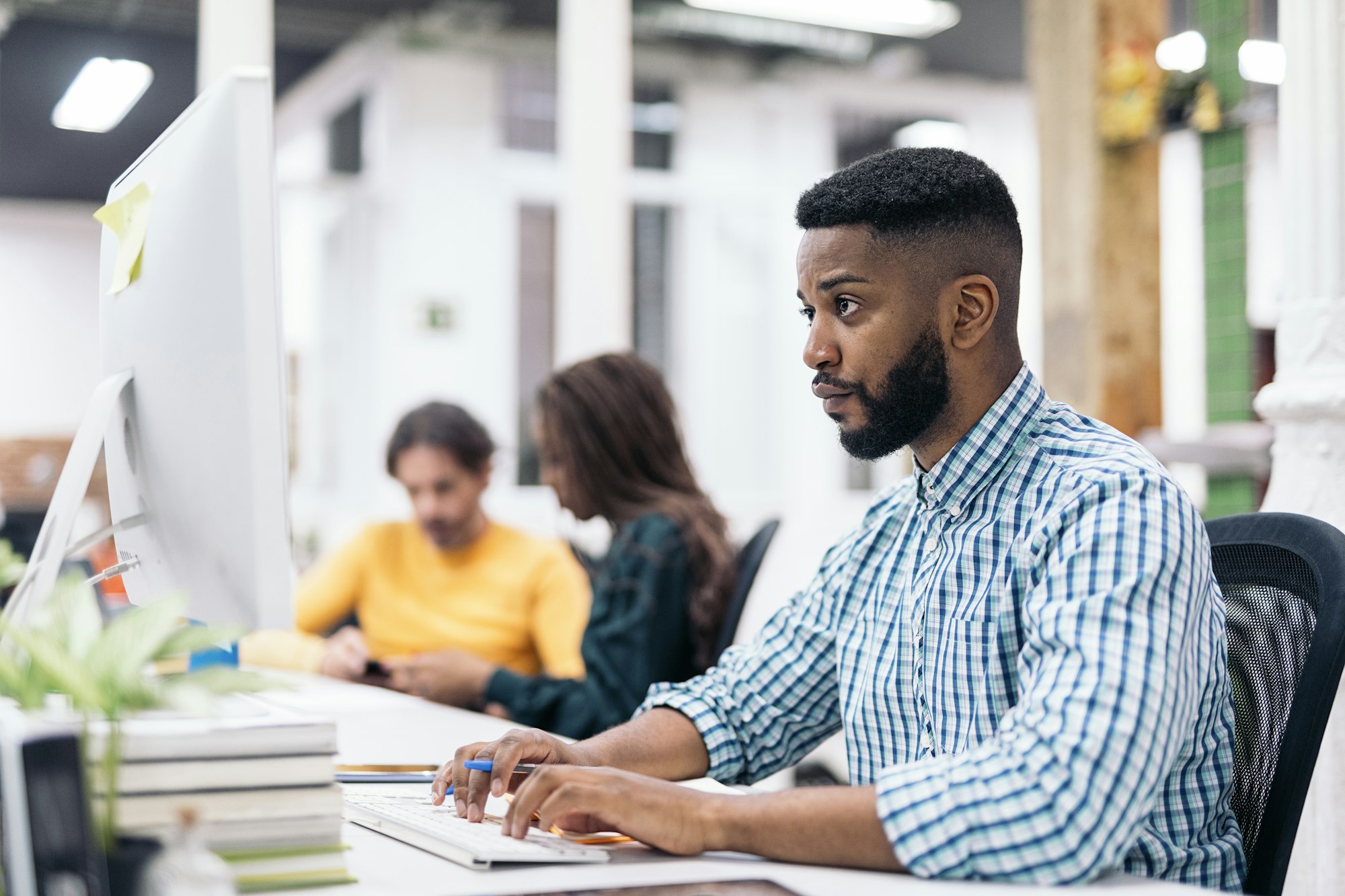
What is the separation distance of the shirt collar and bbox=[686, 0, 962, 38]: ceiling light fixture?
4435mm

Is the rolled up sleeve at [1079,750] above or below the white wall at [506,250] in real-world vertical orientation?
below

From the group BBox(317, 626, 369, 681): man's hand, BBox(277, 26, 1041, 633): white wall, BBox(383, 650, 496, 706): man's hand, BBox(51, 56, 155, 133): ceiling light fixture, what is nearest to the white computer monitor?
BBox(383, 650, 496, 706): man's hand

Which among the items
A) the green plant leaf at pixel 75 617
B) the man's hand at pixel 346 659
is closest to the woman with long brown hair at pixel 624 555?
the man's hand at pixel 346 659

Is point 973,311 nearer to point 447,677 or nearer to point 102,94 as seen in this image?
point 447,677

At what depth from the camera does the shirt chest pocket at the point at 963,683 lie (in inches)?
42.6

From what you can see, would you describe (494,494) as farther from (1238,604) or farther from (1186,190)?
(1238,604)

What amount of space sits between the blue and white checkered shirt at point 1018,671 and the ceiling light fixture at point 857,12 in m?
4.36

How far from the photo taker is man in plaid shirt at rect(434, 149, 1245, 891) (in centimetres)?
87

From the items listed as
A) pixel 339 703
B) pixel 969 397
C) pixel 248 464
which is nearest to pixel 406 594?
pixel 339 703

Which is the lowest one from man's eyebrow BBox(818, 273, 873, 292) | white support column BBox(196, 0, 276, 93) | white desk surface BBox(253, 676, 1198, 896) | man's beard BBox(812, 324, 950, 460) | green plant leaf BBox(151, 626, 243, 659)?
white desk surface BBox(253, 676, 1198, 896)

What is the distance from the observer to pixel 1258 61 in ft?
13.8

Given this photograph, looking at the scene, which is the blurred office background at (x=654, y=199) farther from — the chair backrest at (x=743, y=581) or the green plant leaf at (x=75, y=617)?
the green plant leaf at (x=75, y=617)

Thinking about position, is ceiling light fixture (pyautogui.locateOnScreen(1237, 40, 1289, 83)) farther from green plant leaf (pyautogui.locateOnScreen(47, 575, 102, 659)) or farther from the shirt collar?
green plant leaf (pyautogui.locateOnScreen(47, 575, 102, 659))

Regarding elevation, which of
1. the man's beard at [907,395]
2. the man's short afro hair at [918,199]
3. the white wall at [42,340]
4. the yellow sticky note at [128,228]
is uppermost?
the white wall at [42,340]
